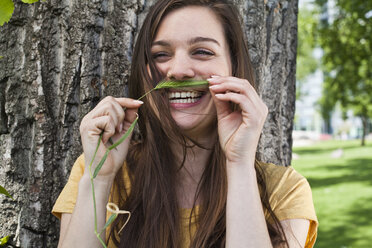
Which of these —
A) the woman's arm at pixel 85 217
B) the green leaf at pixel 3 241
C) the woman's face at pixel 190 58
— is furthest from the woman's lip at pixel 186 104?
the green leaf at pixel 3 241

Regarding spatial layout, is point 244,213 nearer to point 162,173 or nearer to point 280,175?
point 280,175

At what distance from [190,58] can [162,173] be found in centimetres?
63

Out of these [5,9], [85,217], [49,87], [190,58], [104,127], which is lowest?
[85,217]

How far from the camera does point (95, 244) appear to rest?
1850 millimetres

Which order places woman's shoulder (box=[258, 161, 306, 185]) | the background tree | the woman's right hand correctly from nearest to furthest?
the woman's right hand → woman's shoulder (box=[258, 161, 306, 185]) → the background tree

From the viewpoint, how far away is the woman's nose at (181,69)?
77.3 inches

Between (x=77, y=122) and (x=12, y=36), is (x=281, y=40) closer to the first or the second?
(x=77, y=122)

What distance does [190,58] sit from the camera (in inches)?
79.9

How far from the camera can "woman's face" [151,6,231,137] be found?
6.60 feet

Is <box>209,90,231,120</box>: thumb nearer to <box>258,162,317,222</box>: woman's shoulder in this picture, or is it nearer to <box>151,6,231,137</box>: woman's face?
<box>151,6,231,137</box>: woman's face

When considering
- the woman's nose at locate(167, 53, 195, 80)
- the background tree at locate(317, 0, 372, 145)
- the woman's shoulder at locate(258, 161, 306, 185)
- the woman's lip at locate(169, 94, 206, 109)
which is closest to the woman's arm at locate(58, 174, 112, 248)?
the woman's lip at locate(169, 94, 206, 109)

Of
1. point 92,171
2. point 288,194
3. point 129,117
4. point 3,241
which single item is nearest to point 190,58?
point 129,117

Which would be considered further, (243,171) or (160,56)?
(160,56)

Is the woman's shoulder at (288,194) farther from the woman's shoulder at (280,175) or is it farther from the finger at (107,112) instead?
the finger at (107,112)
